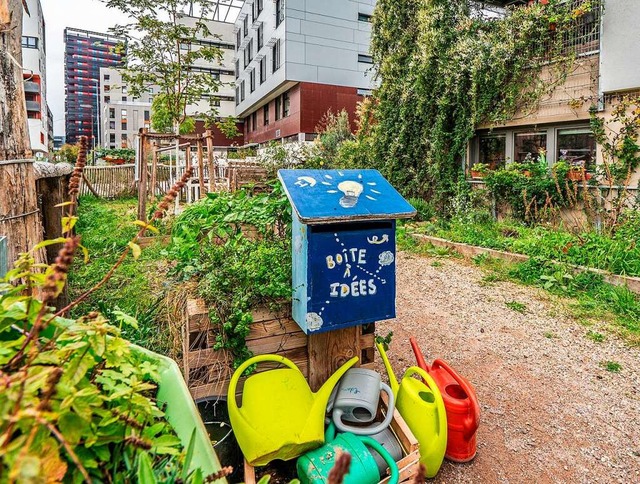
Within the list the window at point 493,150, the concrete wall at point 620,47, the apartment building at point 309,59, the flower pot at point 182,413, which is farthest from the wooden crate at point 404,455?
the apartment building at point 309,59

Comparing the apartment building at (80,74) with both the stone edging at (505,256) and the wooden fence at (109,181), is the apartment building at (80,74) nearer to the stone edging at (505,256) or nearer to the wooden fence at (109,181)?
the wooden fence at (109,181)

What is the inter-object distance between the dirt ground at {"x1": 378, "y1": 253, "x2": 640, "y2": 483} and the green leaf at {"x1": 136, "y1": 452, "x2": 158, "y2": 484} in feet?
6.24

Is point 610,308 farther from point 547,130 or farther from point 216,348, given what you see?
point 547,130

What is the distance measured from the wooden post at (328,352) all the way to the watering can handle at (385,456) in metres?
0.53

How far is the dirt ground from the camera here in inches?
96.1

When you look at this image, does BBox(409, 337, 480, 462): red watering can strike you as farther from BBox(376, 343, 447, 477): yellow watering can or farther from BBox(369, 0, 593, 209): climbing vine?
BBox(369, 0, 593, 209): climbing vine

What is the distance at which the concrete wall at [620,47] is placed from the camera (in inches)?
277

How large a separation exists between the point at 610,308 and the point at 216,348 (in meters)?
4.64

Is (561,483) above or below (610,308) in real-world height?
below

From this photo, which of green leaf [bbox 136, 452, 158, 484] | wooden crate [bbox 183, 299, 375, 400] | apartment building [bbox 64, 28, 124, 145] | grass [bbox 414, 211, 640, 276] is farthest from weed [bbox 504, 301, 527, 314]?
apartment building [bbox 64, 28, 124, 145]

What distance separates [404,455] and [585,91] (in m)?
8.47

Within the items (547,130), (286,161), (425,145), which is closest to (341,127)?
(286,161)

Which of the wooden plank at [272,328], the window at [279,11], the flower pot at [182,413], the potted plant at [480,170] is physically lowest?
the wooden plank at [272,328]

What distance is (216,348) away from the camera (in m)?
2.34
